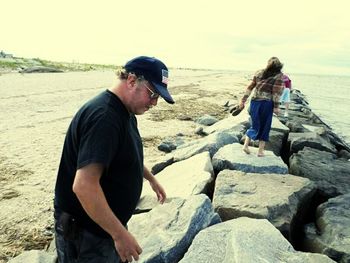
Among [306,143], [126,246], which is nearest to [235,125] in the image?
[306,143]

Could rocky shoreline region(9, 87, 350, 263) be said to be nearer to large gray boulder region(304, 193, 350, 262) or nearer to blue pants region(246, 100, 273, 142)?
large gray boulder region(304, 193, 350, 262)

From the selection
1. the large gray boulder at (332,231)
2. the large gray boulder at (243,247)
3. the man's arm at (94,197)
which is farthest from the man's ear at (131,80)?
the large gray boulder at (332,231)

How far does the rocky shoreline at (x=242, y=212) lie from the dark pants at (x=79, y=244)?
0.94 m

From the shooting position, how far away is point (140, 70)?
2.36m

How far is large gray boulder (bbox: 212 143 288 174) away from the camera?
6121mm

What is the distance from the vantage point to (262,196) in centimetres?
472

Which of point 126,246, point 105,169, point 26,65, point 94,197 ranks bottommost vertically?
point 26,65

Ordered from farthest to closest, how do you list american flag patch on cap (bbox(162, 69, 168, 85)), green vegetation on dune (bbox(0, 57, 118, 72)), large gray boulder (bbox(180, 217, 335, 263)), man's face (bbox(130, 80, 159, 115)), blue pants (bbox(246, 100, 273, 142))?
green vegetation on dune (bbox(0, 57, 118, 72))
blue pants (bbox(246, 100, 273, 142))
large gray boulder (bbox(180, 217, 335, 263))
american flag patch on cap (bbox(162, 69, 168, 85))
man's face (bbox(130, 80, 159, 115))

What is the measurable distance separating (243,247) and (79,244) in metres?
1.45

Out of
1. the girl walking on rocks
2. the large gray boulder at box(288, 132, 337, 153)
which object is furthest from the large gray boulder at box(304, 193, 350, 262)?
the large gray boulder at box(288, 132, 337, 153)

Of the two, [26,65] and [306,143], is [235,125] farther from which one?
[26,65]

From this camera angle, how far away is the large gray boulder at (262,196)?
434cm

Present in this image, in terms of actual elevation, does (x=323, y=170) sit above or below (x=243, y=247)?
below

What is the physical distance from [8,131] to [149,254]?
8166mm
